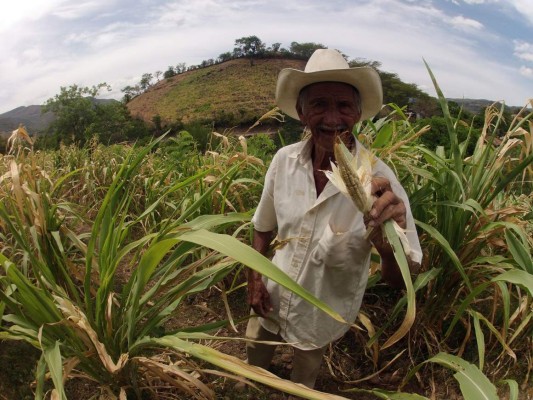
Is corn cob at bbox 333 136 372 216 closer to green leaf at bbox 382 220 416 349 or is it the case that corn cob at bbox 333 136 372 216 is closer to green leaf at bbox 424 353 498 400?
green leaf at bbox 382 220 416 349

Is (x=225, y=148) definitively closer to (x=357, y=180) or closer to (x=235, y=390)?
(x=235, y=390)

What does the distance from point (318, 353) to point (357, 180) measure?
2.99 feet

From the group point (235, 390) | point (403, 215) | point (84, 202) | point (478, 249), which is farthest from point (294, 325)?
point (84, 202)

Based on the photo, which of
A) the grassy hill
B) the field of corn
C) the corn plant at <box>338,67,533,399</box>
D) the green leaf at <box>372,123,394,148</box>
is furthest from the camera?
the grassy hill

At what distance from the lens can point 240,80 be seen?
227ft

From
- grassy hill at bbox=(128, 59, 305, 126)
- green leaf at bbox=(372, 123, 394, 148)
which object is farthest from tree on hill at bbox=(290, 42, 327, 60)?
green leaf at bbox=(372, 123, 394, 148)

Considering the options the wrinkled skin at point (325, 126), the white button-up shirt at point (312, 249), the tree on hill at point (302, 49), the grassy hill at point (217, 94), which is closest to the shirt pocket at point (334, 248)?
the white button-up shirt at point (312, 249)

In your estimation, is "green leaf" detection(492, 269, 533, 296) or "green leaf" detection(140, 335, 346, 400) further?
"green leaf" detection(492, 269, 533, 296)

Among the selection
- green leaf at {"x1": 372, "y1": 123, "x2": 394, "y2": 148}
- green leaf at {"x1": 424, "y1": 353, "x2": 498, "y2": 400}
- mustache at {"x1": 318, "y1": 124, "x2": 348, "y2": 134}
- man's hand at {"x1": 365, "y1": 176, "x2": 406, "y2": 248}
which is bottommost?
green leaf at {"x1": 424, "y1": 353, "x2": 498, "y2": 400}

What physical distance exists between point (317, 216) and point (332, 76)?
46cm

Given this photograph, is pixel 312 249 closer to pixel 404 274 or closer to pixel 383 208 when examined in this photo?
pixel 383 208

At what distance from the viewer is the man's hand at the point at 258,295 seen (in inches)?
57.6

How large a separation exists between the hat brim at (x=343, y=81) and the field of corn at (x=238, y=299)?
1.00ft

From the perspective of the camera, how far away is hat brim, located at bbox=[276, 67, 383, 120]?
1266 millimetres
